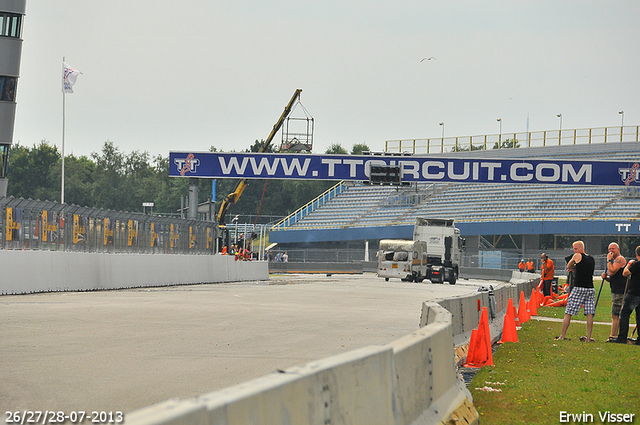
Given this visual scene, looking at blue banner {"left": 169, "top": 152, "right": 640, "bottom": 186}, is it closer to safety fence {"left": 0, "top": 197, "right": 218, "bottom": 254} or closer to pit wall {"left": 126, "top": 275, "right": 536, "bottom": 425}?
safety fence {"left": 0, "top": 197, "right": 218, "bottom": 254}

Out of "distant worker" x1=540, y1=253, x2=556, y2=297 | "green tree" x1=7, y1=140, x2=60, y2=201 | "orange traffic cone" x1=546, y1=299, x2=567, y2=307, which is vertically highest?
"green tree" x1=7, y1=140, x2=60, y2=201

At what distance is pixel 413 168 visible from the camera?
4166 cm

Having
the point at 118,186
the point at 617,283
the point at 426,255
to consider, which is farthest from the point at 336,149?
the point at 617,283

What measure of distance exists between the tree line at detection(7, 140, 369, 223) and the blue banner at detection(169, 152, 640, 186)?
199 feet

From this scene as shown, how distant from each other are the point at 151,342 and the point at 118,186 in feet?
389

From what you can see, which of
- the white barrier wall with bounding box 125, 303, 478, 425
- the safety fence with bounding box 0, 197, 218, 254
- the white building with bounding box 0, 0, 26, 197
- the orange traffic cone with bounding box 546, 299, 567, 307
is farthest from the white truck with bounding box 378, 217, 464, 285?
the white barrier wall with bounding box 125, 303, 478, 425

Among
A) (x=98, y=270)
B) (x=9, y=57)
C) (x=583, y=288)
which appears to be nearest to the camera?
(x=583, y=288)

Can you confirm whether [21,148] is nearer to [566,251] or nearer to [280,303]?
[566,251]

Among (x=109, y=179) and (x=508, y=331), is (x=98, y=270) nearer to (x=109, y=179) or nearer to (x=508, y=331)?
(x=508, y=331)

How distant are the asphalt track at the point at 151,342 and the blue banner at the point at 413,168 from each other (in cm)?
2145

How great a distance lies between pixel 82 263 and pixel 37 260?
2.59 m

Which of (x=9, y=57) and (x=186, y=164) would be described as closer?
(x=9, y=57)

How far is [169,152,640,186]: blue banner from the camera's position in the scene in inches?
1633

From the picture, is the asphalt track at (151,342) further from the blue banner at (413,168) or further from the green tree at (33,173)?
the green tree at (33,173)
